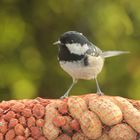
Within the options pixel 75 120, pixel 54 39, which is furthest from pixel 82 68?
pixel 54 39

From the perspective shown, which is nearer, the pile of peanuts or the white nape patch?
the pile of peanuts

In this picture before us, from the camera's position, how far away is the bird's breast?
7.23 feet

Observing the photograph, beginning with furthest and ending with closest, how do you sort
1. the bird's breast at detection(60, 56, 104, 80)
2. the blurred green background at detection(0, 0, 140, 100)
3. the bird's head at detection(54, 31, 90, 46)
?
the blurred green background at detection(0, 0, 140, 100) < the bird's breast at detection(60, 56, 104, 80) < the bird's head at detection(54, 31, 90, 46)

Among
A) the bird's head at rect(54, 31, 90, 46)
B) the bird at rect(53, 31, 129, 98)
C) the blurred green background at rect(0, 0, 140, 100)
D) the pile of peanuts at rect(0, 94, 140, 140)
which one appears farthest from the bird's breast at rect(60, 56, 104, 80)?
the blurred green background at rect(0, 0, 140, 100)

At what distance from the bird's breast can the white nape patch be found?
0.05 metres

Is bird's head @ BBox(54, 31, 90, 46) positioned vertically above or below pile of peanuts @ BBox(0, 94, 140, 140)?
above

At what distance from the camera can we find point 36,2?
3.37 metres

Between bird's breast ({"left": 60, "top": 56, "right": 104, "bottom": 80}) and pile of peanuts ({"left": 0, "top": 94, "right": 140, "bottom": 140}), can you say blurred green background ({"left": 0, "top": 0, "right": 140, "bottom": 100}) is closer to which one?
bird's breast ({"left": 60, "top": 56, "right": 104, "bottom": 80})

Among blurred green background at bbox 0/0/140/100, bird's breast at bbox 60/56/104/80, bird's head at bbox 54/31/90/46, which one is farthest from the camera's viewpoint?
blurred green background at bbox 0/0/140/100

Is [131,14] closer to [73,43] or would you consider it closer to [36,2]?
[36,2]

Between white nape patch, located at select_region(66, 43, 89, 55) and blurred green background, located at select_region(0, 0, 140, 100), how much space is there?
3.74 feet

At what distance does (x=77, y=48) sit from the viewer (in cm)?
213

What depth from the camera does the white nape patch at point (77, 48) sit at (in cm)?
212

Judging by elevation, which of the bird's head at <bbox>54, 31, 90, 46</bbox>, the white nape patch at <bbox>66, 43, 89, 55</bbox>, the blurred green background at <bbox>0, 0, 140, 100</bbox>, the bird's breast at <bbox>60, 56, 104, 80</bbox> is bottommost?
the blurred green background at <bbox>0, 0, 140, 100</bbox>
